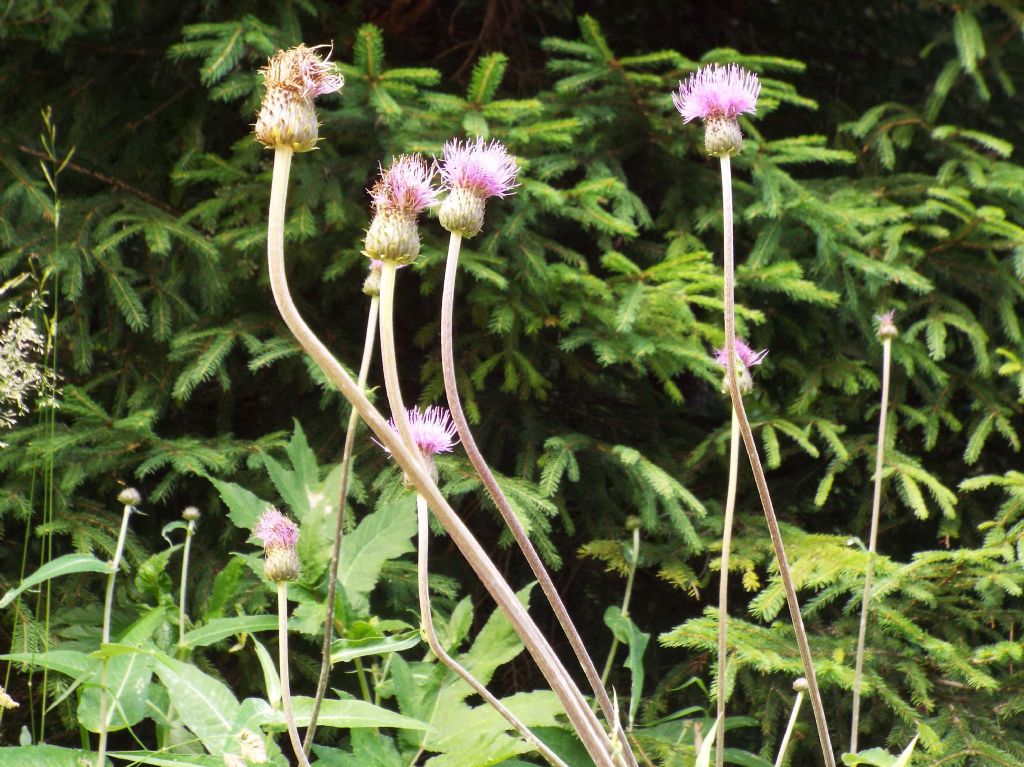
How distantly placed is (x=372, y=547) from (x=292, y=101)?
132 cm

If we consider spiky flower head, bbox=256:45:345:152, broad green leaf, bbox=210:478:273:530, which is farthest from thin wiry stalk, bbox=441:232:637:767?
broad green leaf, bbox=210:478:273:530

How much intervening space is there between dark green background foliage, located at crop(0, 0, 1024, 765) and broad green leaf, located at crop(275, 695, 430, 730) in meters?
0.79

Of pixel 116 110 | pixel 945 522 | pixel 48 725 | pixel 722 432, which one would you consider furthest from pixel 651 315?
pixel 48 725

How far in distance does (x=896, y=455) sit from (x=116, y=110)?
8.38 ft

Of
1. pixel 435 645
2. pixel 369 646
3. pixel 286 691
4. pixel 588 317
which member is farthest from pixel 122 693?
pixel 588 317

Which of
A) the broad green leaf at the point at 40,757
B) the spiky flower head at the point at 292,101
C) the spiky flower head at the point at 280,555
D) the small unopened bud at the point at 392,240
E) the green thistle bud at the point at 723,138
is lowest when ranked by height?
the broad green leaf at the point at 40,757

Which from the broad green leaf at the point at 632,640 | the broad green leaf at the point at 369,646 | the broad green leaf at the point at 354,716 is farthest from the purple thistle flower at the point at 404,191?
the broad green leaf at the point at 632,640

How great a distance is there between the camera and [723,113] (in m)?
1.37

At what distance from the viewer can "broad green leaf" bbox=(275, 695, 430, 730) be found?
5.19 ft

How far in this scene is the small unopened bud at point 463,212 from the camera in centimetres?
124

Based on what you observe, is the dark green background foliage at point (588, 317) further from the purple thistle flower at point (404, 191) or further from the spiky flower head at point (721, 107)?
the purple thistle flower at point (404, 191)

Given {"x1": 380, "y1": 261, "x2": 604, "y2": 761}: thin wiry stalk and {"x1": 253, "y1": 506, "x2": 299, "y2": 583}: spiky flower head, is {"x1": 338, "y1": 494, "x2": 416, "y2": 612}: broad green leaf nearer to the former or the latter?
{"x1": 253, "y1": 506, "x2": 299, "y2": 583}: spiky flower head

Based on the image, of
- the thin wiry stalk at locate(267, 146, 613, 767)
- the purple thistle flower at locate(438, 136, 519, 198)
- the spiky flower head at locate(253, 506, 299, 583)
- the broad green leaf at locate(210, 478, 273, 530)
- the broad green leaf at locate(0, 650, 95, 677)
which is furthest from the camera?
the broad green leaf at locate(210, 478, 273, 530)

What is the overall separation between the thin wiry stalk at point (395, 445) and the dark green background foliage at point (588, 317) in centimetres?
117
